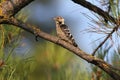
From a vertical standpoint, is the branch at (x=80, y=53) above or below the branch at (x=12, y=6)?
below

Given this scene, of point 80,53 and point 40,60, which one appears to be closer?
point 80,53

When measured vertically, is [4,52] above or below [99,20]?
below

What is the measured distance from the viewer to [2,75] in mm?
1400

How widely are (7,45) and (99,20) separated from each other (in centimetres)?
29

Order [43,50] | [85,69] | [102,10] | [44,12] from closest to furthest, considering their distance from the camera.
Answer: [102,10] → [85,69] → [43,50] → [44,12]

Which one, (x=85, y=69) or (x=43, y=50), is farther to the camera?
(x=43, y=50)

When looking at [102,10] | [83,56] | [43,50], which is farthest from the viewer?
[43,50]

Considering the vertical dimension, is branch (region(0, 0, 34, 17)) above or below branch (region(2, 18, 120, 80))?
above

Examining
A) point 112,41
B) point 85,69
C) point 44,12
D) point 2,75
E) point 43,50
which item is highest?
point 112,41

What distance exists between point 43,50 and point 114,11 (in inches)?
33.0

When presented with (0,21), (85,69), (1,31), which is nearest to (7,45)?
(1,31)

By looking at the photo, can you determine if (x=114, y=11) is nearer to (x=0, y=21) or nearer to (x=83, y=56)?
(x=83, y=56)

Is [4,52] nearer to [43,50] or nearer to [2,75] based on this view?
[2,75]

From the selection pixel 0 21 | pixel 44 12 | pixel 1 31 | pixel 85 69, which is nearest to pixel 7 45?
pixel 1 31
